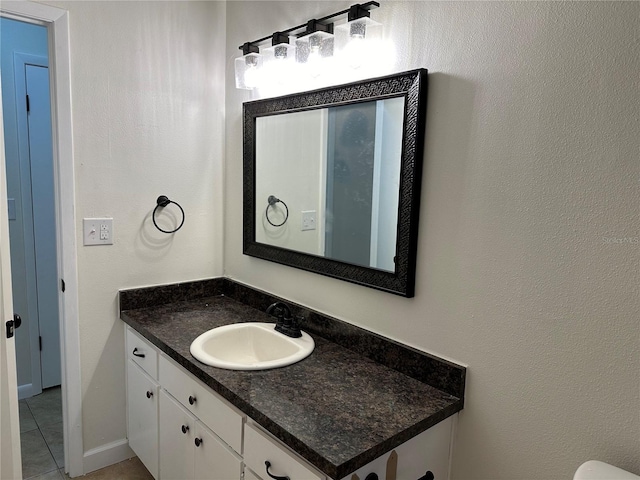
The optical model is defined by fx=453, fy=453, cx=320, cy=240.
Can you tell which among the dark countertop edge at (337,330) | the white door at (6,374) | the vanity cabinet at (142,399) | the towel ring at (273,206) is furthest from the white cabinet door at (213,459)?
the towel ring at (273,206)

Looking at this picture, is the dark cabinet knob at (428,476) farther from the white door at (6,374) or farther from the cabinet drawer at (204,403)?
the white door at (6,374)

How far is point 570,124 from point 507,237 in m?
0.32

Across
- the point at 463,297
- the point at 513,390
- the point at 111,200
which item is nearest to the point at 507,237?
the point at 463,297

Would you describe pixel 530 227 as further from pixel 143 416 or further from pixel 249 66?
pixel 143 416

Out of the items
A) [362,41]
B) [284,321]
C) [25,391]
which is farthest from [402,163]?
[25,391]

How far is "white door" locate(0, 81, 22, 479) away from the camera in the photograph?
4.91ft

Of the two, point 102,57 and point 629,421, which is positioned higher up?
point 102,57

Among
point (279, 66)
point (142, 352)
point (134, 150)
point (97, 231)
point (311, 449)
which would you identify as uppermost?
point (279, 66)

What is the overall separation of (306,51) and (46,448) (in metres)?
2.32

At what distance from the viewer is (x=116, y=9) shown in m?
1.97

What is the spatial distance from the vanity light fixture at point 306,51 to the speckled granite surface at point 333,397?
3.25 ft

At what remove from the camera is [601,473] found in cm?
99

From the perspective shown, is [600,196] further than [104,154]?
No

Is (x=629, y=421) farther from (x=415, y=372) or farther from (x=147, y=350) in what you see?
(x=147, y=350)
